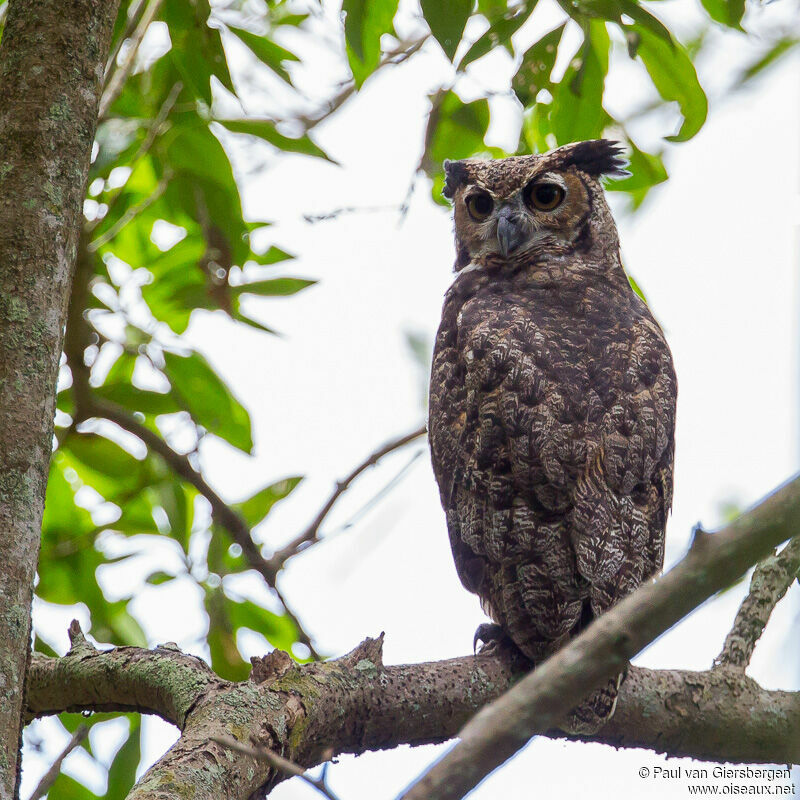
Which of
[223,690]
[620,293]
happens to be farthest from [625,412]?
[223,690]

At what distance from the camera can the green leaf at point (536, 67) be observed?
2658mm

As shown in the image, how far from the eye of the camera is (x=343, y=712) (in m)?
2.29

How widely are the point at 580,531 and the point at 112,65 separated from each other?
208 cm

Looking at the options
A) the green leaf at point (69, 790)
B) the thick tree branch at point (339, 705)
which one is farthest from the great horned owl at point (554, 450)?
the green leaf at point (69, 790)

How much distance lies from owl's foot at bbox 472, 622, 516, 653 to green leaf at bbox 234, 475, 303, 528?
114cm

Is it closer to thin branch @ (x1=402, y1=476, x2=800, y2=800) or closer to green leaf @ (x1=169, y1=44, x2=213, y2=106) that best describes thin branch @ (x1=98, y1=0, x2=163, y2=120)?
green leaf @ (x1=169, y1=44, x2=213, y2=106)

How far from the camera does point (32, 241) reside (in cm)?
191

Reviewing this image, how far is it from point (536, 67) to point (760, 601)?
169cm

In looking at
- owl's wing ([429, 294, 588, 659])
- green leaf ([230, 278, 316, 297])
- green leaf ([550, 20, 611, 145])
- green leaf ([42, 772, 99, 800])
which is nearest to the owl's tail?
owl's wing ([429, 294, 588, 659])

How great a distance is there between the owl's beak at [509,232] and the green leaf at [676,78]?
137cm

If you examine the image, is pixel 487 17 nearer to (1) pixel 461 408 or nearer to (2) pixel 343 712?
(1) pixel 461 408

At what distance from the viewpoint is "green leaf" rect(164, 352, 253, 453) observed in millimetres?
3570

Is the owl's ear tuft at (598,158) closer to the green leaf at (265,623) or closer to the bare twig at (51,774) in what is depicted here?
the green leaf at (265,623)

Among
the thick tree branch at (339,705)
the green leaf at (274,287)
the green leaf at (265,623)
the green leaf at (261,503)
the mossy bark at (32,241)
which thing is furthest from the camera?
the green leaf at (261,503)
